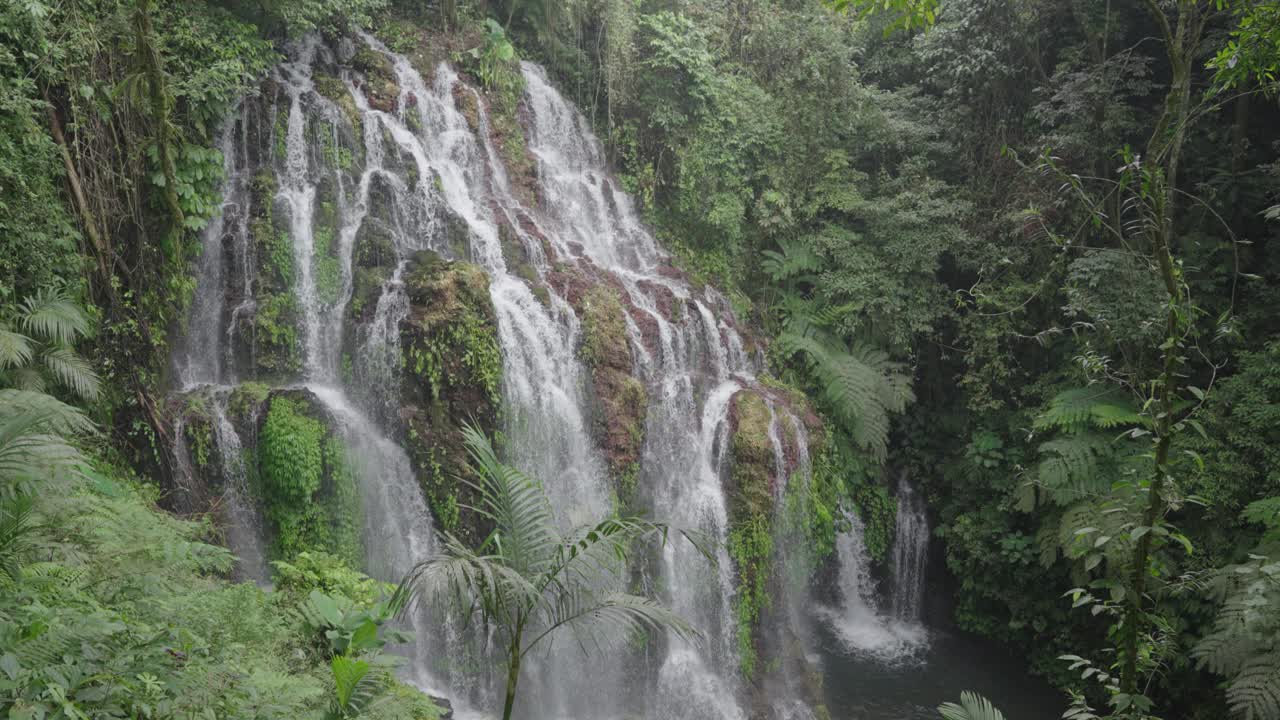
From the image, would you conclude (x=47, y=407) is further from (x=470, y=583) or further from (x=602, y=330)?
(x=602, y=330)

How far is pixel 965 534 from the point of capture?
11258mm

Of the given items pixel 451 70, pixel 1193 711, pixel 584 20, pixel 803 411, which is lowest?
pixel 1193 711

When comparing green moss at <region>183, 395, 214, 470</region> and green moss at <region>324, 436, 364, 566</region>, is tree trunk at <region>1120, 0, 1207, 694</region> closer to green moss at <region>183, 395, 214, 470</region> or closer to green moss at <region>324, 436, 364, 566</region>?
green moss at <region>324, 436, 364, 566</region>

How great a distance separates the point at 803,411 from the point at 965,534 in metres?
2.94

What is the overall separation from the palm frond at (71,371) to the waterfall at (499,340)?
4.04 ft

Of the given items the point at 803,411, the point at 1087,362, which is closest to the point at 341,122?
the point at 803,411

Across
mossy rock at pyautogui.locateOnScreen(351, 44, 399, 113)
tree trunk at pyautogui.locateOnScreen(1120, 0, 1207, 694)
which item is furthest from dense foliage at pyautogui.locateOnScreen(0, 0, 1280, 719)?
mossy rock at pyautogui.locateOnScreen(351, 44, 399, 113)

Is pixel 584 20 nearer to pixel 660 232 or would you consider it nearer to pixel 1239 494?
pixel 660 232

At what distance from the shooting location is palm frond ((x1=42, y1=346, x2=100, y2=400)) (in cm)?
705

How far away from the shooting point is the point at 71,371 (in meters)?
7.11

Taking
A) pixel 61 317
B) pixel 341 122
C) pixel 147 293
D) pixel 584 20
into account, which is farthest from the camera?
pixel 584 20

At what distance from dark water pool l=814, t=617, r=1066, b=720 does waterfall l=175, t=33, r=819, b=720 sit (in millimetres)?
920

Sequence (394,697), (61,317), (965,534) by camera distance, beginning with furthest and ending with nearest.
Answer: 1. (965,534)
2. (61,317)
3. (394,697)

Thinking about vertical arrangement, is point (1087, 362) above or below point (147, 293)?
below
